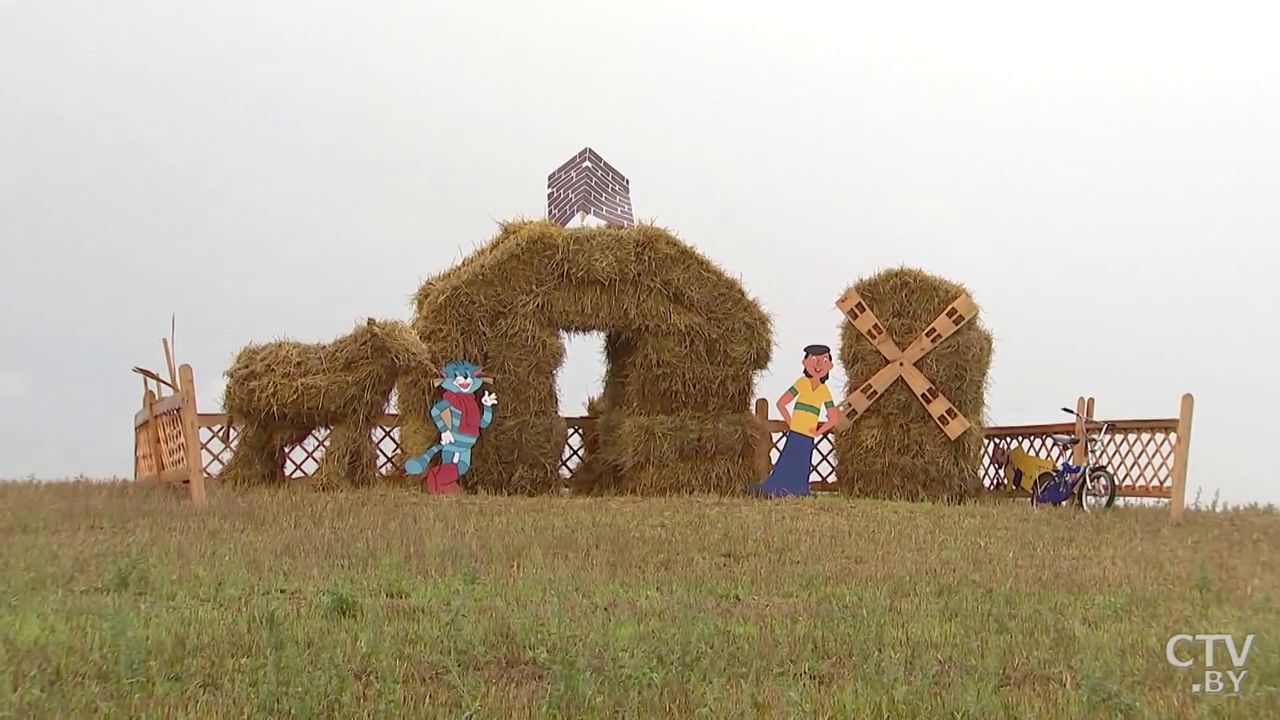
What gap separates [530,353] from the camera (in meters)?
12.6

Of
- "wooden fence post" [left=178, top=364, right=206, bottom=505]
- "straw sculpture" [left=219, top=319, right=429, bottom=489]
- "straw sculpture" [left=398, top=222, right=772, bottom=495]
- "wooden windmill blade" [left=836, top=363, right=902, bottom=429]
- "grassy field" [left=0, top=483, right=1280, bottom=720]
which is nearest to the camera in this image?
"grassy field" [left=0, top=483, right=1280, bottom=720]

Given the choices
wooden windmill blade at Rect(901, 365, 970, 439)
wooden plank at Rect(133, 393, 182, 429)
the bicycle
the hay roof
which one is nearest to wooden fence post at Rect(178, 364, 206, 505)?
wooden plank at Rect(133, 393, 182, 429)

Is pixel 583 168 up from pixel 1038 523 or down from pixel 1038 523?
up

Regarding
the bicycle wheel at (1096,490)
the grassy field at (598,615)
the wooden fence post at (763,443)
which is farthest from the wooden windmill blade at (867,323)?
the grassy field at (598,615)

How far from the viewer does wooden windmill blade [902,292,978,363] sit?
43.2 ft

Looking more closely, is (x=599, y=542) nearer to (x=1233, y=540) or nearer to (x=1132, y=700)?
(x=1132, y=700)

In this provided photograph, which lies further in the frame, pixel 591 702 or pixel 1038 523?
pixel 1038 523

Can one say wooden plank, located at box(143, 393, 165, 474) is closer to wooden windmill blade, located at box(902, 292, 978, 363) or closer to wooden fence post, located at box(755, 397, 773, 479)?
wooden fence post, located at box(755, 397, 773, 479)

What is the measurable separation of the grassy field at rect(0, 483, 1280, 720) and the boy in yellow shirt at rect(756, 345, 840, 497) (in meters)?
3.58

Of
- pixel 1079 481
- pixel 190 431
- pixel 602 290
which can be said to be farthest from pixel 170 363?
pixel 1079 481

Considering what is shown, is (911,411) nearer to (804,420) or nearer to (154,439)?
(804,420)

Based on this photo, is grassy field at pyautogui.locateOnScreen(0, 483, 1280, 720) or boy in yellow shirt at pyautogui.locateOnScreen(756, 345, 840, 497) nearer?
grassy field at pyautogui.locateOnScreen(0, 483, 1280, 720)

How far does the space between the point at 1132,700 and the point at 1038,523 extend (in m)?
6.15

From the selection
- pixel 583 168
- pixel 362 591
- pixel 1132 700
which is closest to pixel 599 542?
pixel 362 591
